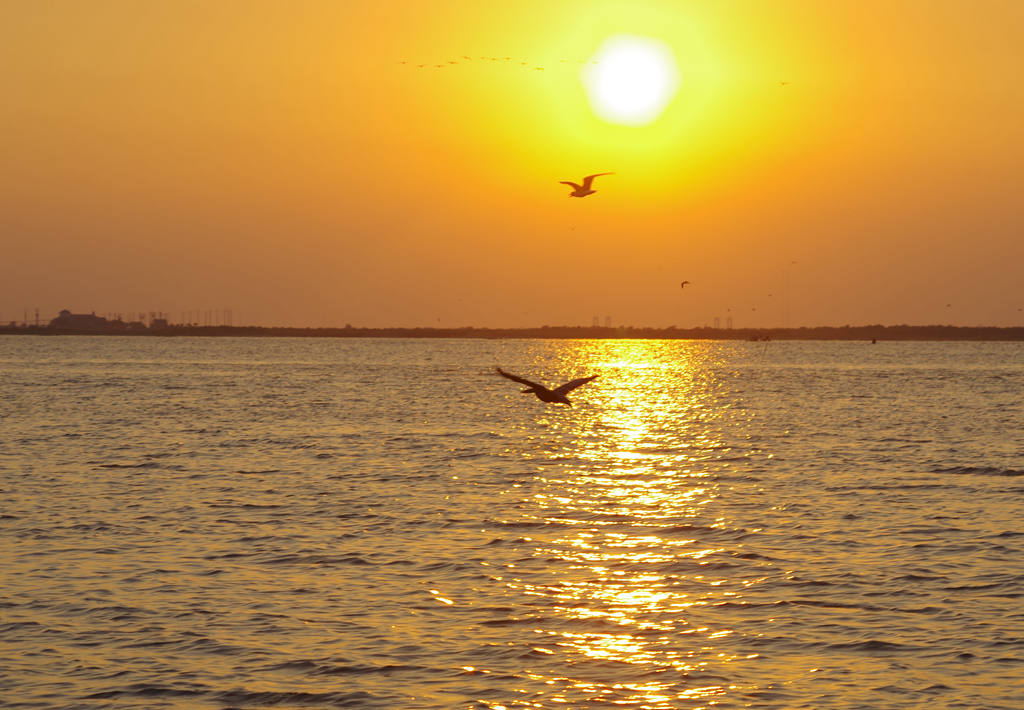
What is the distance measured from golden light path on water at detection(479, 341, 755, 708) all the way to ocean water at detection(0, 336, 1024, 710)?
0.09 m

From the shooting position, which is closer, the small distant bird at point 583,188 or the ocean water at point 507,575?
the ocean water at point 507,575

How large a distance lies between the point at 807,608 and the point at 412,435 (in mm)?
42956

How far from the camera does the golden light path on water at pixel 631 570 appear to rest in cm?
1905

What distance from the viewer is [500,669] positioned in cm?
1888

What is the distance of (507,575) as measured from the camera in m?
25.6

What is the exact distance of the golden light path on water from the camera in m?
19.0

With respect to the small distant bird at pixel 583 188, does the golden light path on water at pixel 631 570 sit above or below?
below

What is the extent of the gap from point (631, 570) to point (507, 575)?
2.61 metres

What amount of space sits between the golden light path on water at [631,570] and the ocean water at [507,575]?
9 centimetres

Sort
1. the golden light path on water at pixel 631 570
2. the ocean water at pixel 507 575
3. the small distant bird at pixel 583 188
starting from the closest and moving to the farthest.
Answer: the ocean water at pixel 507 575 → the golden light path on water at pixel 631 570 → the small distant bird at pixel 583 188

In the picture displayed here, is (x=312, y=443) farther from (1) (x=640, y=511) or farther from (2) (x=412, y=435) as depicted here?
(1) (x=640, y=511)

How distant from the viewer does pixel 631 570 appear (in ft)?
86.9

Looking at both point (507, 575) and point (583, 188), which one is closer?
point (507, 575)

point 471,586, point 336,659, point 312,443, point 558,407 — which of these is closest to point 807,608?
point 471,586
